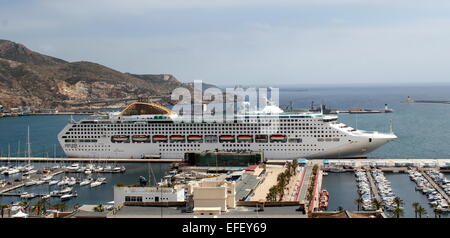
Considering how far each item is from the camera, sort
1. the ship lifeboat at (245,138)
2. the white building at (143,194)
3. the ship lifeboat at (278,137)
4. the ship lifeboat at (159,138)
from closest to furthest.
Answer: the white building at (143,194)
the ship lifeboat at (278,137)
the ship lifeboat at (245,138)
the ship lifeboat at (159,138)

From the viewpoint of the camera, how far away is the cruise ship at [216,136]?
39.4 metres

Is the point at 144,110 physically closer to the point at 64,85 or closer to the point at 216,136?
the point at 216,136

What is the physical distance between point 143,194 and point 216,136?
65.9ft

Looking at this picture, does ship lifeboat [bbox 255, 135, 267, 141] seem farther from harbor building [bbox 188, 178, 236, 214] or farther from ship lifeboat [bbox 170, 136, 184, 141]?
harbor building [bbox 188, 178, 236, 214]

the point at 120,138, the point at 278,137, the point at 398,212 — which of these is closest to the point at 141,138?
the point at 120,138

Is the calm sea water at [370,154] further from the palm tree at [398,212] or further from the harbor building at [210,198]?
the harbor building at [210,198]

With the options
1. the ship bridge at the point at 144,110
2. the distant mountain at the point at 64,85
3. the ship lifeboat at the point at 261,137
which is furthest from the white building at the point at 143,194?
A: the distant mountain at the point at 64,85

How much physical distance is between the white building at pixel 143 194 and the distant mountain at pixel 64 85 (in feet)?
304

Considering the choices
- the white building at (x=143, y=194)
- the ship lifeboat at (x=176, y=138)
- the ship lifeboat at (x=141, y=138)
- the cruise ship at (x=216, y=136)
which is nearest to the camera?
the white building at (x=143, y=194)

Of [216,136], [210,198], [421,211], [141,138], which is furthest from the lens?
[141,138]

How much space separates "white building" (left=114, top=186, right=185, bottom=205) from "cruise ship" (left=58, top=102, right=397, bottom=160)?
1935 cm

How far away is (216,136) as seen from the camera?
41000mm

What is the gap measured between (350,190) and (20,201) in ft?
58.9
